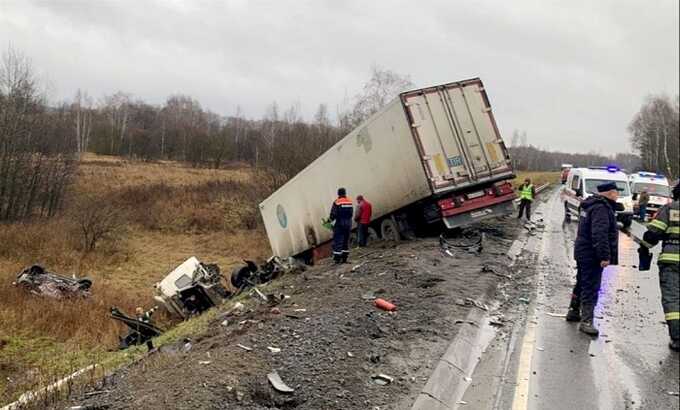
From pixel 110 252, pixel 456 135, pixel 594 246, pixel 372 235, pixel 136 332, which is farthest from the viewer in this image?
pixel 110 252

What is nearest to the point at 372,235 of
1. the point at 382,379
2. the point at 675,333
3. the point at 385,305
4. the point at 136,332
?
the point at 136,332

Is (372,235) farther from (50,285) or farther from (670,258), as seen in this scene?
(670,258)

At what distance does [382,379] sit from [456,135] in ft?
25.4

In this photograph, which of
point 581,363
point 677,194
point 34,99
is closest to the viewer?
point 581,363

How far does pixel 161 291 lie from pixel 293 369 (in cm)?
882

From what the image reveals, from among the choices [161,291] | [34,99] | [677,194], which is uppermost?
Answer: [34,99]

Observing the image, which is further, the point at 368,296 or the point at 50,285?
the point at 50,285

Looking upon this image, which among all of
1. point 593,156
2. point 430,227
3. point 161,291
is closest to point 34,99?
point 161,291

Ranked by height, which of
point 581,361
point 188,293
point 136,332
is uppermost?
point 581,361

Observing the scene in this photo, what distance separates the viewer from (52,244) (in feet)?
65.1

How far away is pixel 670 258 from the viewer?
548cm

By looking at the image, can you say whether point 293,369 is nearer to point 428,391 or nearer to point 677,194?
point 428,391

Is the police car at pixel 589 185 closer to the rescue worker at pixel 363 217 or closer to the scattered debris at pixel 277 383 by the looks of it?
the rescue worker at pixel 363 217

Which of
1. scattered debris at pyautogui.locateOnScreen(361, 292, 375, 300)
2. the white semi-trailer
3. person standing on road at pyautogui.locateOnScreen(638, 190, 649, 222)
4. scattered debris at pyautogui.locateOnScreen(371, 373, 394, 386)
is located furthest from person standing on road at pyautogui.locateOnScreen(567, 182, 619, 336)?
person standing on road at pyautogui.locateOnScreen(638, 190, 649, 222)
